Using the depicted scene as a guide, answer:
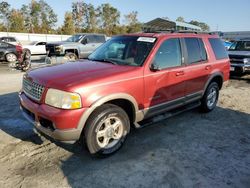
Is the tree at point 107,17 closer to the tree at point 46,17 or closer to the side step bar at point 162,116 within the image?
the tree at point 46,17

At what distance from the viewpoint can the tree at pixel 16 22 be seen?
153ft

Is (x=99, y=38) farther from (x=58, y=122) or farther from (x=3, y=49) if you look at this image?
(x=58, y=122)

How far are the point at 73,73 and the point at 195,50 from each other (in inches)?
111

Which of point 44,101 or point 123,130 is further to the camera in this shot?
point 123,130

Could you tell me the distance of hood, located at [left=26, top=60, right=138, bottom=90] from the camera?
3527 millimetres

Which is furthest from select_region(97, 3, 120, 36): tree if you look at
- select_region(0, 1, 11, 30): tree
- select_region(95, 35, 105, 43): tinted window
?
select_region(95, 35, 105, 43): tinted window

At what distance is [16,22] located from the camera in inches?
1833

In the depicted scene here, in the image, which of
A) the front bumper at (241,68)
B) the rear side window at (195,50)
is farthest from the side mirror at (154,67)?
the front bumper at (241,68)

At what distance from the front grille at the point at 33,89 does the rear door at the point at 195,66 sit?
280 centimetres

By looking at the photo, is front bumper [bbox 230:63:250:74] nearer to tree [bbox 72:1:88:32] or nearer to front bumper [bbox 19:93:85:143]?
front bumper [bbox 19:93:85:143]

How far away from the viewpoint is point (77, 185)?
10.7 feet

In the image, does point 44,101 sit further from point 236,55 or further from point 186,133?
point 236,55

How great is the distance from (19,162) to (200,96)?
12.8 feet

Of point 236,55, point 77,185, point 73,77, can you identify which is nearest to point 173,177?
point 77,185
